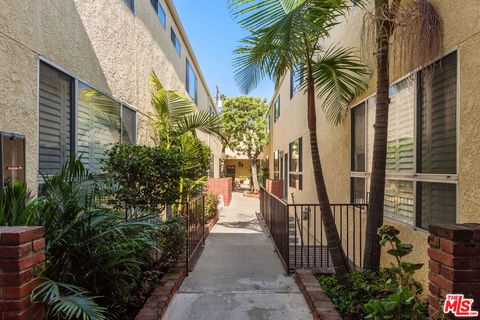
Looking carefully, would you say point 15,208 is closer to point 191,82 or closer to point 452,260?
point 452,260

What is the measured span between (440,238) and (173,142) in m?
5.73

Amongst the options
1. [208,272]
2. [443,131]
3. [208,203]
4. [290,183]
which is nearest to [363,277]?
[443,131]

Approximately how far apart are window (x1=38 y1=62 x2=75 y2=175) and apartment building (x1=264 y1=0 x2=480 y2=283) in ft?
13.6

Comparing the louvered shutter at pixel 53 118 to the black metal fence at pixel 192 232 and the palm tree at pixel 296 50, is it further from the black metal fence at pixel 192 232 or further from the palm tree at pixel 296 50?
the palm tree at pixel 296 50

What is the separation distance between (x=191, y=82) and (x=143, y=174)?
31.8 ft

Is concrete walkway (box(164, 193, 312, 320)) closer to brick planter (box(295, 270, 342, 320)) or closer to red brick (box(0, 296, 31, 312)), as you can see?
brick planter (box(295, 270, 342, 320))

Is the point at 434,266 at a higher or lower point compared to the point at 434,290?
higher

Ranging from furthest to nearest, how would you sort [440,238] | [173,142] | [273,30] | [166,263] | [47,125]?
[173,142]
[166,263]
[47,125]
[273,30]
[440,238]

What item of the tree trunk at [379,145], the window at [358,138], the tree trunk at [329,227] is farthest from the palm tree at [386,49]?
the window at [358,138]

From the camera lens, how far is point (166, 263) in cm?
430

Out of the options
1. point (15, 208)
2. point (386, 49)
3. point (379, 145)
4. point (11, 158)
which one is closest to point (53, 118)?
point (11, 158)

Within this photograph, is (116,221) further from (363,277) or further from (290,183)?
(290,183)

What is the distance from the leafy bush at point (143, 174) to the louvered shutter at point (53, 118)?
0.67m

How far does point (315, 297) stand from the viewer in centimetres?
331
